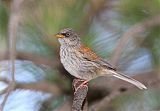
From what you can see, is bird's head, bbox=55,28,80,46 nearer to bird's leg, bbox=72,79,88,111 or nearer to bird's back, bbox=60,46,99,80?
bird's back, bbox=60,46,99,80

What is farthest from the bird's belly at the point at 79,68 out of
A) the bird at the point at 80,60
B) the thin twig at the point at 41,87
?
the thin twig at the point at 41,87

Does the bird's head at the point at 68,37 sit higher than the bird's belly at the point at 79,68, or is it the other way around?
the bird's head at the point at 68,37

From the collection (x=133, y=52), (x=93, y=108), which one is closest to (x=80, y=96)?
(x=93, y=108)

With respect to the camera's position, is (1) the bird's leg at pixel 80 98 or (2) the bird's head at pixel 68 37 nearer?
(1) the bird's leg at pixel 80 98

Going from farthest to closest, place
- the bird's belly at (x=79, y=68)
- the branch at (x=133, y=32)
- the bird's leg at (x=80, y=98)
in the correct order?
the branch at (x=133, y=32) < the bird's belly at (x=79, y=68) < the bird's leg at (x=80, y=98)

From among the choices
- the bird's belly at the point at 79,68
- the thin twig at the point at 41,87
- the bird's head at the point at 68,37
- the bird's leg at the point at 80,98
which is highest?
the bird's head at the point at 68,37

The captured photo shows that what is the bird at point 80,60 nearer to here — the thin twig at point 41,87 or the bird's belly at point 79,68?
the bird's belly at point 79,68

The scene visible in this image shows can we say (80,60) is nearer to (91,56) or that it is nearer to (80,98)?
(91,56)

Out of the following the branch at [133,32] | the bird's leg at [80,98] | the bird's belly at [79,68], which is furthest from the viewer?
the branch at [133,32]
